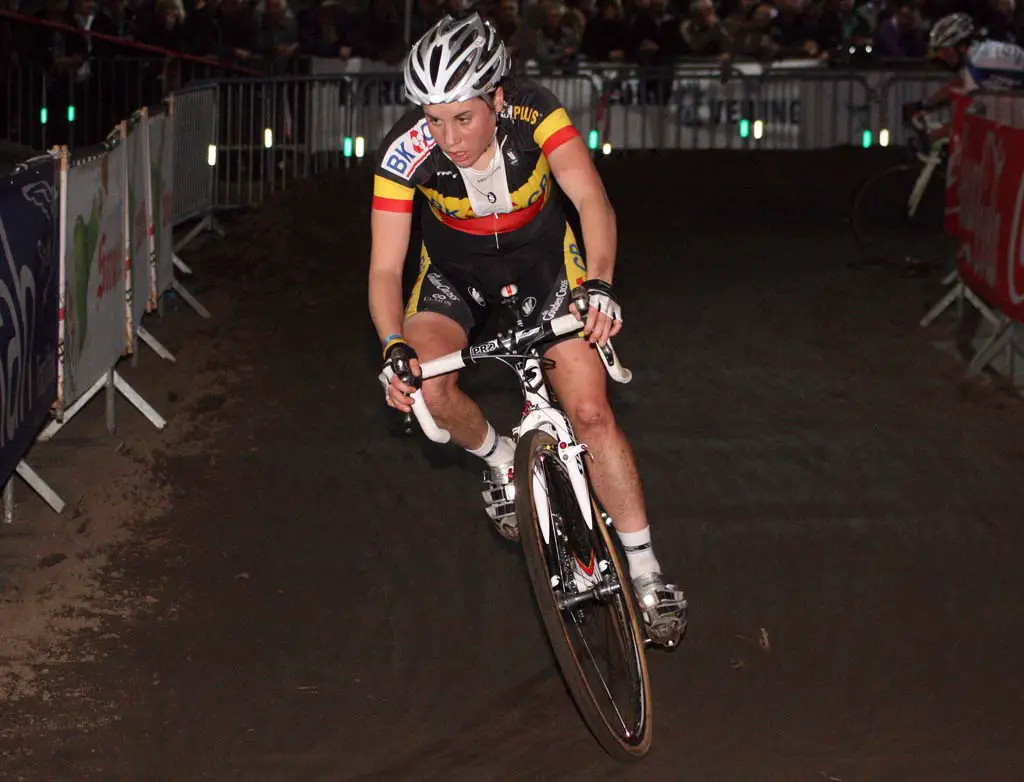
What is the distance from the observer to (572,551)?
5.50 m

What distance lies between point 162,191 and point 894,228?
7.74m

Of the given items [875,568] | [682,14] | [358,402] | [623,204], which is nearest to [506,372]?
[358,402]

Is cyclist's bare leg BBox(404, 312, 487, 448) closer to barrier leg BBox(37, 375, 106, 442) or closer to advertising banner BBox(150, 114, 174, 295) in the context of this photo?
barrier leg BBox(37, 375, 106, 442)

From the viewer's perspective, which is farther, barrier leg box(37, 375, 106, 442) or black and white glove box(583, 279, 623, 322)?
barrier leg box(37, 375, 106, 442)

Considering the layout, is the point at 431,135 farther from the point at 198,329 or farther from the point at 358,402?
the point at 198,329

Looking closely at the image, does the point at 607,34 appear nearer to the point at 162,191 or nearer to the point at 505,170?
the point at 162,191

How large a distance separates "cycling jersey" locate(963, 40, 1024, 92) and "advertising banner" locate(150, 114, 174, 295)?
6.91 meters

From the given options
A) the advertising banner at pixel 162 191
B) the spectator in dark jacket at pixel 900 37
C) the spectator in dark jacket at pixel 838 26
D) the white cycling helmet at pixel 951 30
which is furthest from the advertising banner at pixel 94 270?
the spectator in dark jacket at pixel 900 37

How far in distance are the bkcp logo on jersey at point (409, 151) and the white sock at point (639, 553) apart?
1.51m

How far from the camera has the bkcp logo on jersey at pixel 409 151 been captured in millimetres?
5824

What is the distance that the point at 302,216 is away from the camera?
1725 cm

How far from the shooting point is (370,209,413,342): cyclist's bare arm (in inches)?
227

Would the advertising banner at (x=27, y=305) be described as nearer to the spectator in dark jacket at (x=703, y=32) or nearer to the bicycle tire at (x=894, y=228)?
the bicycle tire at (x=894, y=228)

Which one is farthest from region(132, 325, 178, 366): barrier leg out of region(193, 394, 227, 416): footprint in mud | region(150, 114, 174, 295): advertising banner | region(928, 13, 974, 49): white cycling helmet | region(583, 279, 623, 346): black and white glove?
region(928, 13, 974, 49): white cycling helmet
